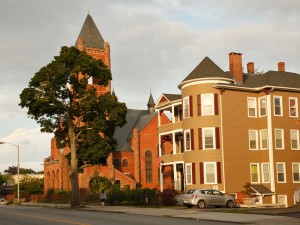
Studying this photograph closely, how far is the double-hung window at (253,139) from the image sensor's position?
4516 centimetres

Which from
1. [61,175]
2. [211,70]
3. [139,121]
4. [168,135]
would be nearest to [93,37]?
[139,121]

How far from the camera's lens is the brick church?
2835 inches

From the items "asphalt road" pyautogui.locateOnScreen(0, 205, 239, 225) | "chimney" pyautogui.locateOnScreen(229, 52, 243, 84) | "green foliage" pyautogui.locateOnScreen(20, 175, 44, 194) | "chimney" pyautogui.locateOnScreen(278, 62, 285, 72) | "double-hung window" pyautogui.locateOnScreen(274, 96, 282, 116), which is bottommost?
"green foliage" pyautogui.locateOnScreen(20, 175, 44, 194)

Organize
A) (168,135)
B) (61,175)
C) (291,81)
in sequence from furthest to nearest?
(61,175)
(168,135)
(291,81)

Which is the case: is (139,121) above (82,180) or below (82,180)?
above

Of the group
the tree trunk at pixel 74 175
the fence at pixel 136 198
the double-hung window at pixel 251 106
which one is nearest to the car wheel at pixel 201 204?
the fence at pixel 136 198

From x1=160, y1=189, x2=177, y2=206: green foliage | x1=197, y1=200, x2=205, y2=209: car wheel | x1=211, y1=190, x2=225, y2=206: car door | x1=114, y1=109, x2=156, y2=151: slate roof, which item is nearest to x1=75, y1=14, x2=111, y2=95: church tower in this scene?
x1=114, y1=109, x2=156, y2=151: slate roof

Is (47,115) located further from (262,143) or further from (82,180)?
(82,180)

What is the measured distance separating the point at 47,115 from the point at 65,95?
2571 mm

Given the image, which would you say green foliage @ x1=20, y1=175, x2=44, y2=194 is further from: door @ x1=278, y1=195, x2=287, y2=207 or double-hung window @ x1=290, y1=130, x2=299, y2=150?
double-hung window @ x1=290, y1=130, x2=299, y2=150

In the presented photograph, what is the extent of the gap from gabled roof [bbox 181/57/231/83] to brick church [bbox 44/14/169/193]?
95.7 ft

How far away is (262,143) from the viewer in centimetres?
4525

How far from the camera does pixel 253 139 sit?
4534 centimetres

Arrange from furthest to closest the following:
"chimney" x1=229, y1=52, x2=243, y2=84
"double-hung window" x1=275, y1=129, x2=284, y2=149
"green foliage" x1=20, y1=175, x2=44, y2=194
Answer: "green foliage" x1=20, y1=175, x2=44, y2=194 → "chimney" x1=229, y1=52, x2=243, y2=84 → "double-hung window" x1=275, y1=129, x2=284, y2=149
